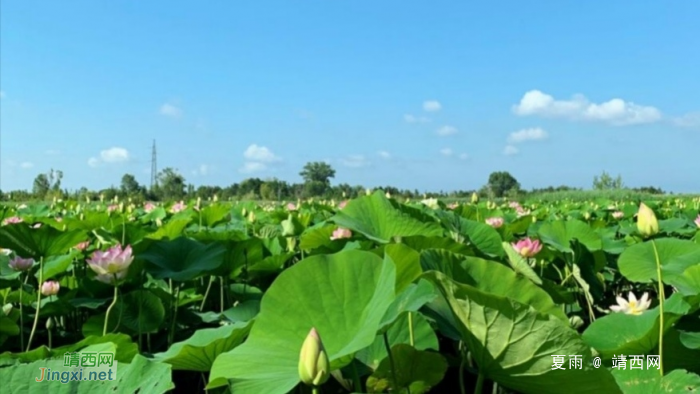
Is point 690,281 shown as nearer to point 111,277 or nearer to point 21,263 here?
point 111,277

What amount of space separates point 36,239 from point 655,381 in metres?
1.06

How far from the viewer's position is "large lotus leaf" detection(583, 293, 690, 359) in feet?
2.43

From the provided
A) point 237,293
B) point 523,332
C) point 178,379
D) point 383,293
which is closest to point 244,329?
point 383,293

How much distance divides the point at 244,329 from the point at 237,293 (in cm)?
73

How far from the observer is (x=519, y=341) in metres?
0.47

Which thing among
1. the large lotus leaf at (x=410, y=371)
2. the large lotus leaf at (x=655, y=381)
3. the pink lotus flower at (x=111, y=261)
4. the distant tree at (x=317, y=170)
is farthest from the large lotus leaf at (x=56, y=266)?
the distant tree at (x=317, y=170)

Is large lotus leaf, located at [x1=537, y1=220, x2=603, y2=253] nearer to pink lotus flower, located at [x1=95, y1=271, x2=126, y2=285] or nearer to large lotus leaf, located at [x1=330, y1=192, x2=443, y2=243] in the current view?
large lotus leaf, located at [x1=330, y1=192, x2=443, y2=243]

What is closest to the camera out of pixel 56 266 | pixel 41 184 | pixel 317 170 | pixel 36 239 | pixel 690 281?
pixel 690 281

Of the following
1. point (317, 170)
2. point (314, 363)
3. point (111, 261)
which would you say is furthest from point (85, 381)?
point (317, 170)

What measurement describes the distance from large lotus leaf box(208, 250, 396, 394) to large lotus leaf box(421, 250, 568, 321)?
9cm

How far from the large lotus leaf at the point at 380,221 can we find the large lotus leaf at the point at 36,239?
52 cm

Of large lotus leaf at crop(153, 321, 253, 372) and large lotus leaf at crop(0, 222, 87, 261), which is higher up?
large lotus leaf at crop(0, 222, 87, 261)

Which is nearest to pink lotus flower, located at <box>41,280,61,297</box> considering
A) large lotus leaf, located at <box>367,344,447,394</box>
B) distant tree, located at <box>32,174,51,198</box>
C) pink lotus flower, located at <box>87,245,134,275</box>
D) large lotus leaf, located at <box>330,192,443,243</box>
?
pink lotus flower, located at <box>87,245,134,275</box>

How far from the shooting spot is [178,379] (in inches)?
43.1
